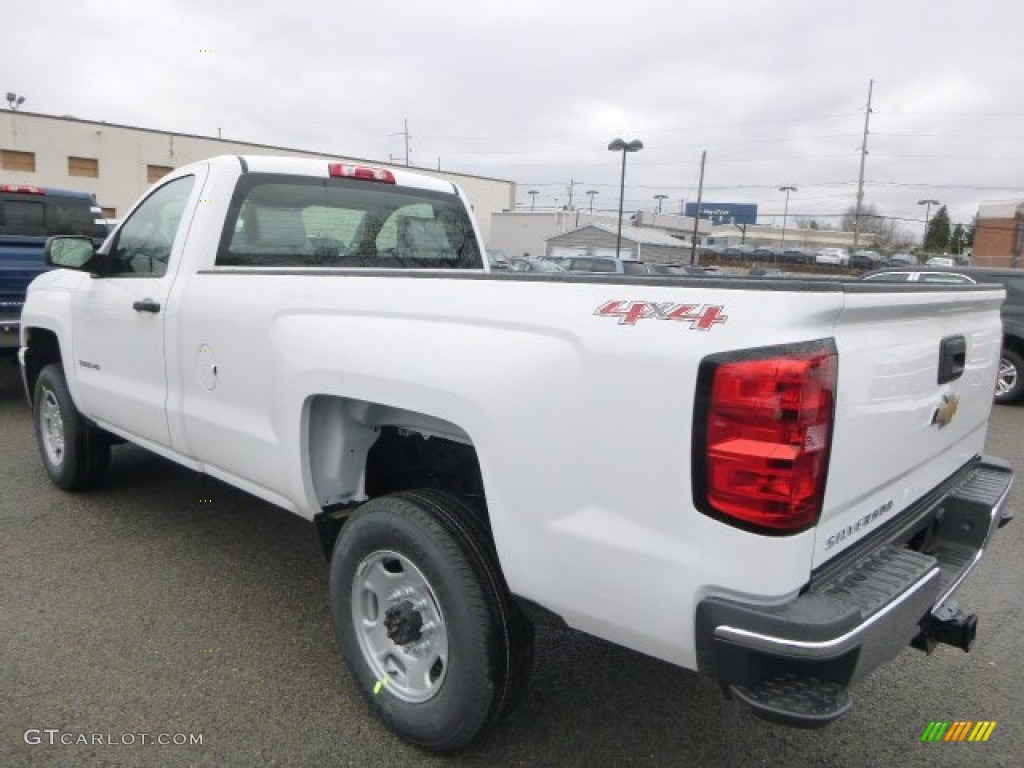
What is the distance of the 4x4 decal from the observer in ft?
5.75

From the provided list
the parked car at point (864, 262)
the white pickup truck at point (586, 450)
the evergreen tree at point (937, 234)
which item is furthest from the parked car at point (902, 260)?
the white pickup truck at point (586, 450)

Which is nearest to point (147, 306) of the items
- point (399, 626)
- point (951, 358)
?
point (399, 626)

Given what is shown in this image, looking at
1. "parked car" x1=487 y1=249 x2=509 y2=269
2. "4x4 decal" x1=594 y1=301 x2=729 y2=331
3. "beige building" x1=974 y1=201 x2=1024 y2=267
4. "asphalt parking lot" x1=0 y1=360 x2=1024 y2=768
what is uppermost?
"beige building" x1=974 y1=201 x2=1024 y2=267

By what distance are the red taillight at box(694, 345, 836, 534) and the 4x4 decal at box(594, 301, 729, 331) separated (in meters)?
0.12

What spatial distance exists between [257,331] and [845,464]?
6.85 ft

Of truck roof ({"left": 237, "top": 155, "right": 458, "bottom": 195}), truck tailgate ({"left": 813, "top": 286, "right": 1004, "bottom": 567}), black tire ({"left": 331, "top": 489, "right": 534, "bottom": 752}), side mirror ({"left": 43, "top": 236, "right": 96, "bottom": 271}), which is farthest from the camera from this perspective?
side mirror ({"left": 43, "top": 236, "right": 96, "bottom": 271})

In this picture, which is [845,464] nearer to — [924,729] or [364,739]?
[924,729]

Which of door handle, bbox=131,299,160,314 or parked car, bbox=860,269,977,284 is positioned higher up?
parked car, bbox=860,269,977,284

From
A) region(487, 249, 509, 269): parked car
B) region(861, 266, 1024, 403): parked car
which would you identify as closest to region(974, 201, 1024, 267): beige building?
region(487, 249, 509, 269): parked car

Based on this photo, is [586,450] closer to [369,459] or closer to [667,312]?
[667,312]

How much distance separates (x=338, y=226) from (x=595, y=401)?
235 centimetres

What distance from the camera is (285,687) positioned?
2.87 metres

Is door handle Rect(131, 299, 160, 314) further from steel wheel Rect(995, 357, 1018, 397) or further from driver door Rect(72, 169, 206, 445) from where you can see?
steel wheel Rect(995, 357, 1018, 397)

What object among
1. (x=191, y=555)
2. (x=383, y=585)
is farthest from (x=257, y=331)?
(x=191, y=555)
